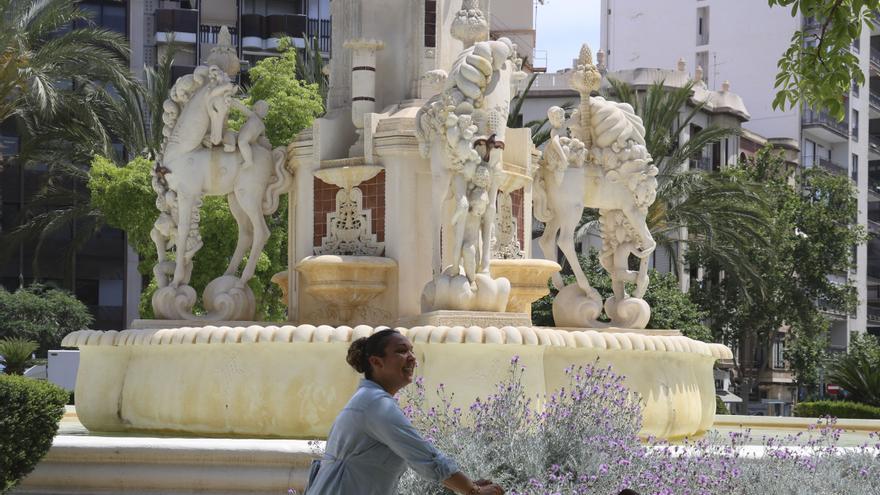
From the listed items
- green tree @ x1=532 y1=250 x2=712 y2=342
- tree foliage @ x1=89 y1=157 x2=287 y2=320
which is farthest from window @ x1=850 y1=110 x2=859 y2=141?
tree foliage @ x1=89 y1=157 x2=287 y2=320

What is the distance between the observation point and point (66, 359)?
34.0 metres

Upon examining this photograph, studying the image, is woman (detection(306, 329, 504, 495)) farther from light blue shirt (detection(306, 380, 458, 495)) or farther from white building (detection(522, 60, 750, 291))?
white building (detection(522, 60, 750, 291))

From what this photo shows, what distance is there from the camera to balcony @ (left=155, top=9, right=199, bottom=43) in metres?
54.3

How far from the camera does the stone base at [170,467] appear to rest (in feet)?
34.3

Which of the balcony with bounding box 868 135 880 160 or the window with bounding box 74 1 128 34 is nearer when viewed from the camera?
the window with bounding box 74 1 128 34

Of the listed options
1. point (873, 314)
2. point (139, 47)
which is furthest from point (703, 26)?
point (139, 47)

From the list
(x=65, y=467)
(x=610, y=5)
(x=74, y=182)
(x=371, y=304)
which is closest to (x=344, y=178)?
(x=371, y=304)

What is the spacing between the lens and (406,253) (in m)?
14.8

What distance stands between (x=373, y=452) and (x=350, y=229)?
857cm

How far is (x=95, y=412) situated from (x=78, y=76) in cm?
2557

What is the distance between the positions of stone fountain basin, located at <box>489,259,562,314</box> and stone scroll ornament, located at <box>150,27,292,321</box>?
2305mm

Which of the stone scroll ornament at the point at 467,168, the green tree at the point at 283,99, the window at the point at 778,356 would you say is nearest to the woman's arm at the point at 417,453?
the stone scroll ornament at the point at 467,168

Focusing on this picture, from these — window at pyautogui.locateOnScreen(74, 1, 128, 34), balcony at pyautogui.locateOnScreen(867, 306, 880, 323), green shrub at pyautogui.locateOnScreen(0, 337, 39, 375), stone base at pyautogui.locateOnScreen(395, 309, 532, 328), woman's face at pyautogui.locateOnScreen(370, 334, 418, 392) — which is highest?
window at pyautogui.locateOnScreen(74, 1, 128, 34)

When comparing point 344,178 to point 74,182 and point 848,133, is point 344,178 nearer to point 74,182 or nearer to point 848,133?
point 74,182
